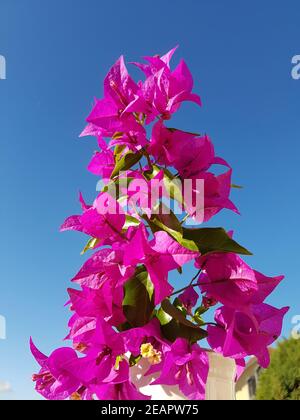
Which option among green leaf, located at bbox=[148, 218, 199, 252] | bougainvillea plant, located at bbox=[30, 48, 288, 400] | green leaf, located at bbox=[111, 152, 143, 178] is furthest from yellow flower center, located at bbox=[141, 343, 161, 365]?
green leaf, located at bbox=[111, 152, 143, 178]

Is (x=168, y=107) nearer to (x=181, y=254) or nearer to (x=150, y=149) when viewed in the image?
(x=150, y=149)

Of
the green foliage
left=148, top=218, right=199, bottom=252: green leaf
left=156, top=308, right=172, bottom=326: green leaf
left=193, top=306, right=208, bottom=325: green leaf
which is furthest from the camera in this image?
the green foliage

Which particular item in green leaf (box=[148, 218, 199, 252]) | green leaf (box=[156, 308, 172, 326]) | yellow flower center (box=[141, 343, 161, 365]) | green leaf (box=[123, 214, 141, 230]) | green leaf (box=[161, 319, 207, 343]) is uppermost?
green leaf (box=[123, 214, 141, 230])

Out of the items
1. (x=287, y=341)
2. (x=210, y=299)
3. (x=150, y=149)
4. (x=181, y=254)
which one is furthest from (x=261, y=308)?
(x=287, y=341)

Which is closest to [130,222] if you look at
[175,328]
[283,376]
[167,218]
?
[167,218]

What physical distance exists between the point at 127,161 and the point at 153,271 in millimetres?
237

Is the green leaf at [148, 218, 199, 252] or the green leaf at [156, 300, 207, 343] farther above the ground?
the green leaf at [148, 218, 199, 252]

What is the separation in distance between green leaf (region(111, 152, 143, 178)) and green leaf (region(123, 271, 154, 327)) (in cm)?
21

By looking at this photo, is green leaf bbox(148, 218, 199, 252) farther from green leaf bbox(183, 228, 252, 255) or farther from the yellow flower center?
the yellow flower center

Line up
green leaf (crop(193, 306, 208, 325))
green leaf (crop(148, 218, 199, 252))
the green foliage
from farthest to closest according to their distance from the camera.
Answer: the green foliage
green leaf (crop(193, 306, 208, 325))
green leaf (crop(148, 218, 199, 252))

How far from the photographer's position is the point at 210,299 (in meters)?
0.83

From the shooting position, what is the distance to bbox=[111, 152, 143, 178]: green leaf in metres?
0.80

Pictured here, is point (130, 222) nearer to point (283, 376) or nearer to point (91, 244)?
A: point (91, 244)

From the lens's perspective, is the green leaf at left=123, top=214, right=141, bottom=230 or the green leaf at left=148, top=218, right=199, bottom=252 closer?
the green leaf at left=148, top=218, right=199, bottom=252
